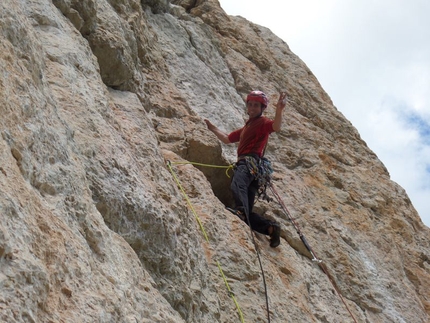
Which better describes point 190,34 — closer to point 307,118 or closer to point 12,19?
point 307,118

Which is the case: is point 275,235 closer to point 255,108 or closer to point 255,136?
point 255,136

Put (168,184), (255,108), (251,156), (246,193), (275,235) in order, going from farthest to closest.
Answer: (255,108)
(251,156)
(246,193)
(275,235)
(168,184)

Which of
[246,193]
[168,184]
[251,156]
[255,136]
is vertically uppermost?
[255,136]

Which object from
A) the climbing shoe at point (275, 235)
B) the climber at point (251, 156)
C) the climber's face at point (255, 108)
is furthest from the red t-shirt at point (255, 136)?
the climbing shoe at point (275, 235)

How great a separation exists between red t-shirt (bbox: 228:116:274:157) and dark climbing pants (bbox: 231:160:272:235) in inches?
9.6

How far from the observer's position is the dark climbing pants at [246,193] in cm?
695

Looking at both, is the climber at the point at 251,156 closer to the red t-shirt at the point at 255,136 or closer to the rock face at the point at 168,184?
the red t-shirt at the point at 255,136

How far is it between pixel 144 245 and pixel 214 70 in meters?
5.19

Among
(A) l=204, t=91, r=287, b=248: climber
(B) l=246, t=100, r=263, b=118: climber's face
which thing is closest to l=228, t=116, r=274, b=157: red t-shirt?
(A) l=204, t=91, r=287, b=248: climber

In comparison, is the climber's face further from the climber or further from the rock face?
the rock face

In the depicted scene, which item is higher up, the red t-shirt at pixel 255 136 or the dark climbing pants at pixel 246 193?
the red t-shirt at pixel 255 136

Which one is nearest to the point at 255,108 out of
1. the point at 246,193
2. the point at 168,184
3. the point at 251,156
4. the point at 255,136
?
the point at 255,136

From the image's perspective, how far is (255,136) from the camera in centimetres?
766

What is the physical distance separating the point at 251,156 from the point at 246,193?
525 millimetres
